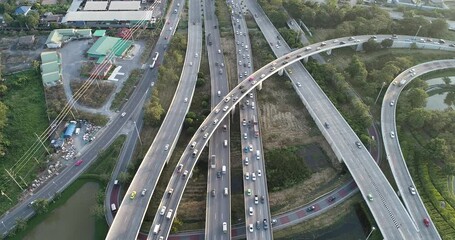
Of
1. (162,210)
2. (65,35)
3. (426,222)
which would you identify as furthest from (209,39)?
(426,222)

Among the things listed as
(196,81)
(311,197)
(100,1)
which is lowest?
(311,197)

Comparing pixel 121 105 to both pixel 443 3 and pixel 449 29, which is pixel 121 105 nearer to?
pixel 449 29

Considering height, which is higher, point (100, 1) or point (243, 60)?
point (100, 1)

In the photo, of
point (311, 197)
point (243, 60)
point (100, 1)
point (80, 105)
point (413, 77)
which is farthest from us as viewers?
point (100, 1)

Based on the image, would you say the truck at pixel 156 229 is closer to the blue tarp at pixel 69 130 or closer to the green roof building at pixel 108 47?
the blue tarp at pixel 69 130

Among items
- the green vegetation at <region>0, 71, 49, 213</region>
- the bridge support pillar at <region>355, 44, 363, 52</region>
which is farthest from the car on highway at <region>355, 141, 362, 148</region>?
the green vegetation at <region>0, 71, 49, 213</region>

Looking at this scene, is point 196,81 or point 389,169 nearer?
point 389,169

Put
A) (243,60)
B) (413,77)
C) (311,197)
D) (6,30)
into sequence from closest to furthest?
(311,197) < (413,77) < (243,60) < (6,30)

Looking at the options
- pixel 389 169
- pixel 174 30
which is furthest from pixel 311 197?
pixel 174 30
